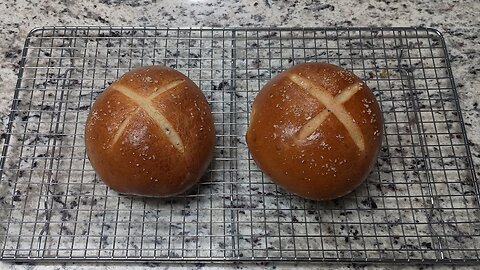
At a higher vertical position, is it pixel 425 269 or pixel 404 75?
pixel 404 75

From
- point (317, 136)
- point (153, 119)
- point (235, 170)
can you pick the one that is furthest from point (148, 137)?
point (317, 136)

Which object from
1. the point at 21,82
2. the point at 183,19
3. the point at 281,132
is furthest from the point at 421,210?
the point at 21,82

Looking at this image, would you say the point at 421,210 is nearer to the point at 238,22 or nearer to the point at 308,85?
the point at 308,85

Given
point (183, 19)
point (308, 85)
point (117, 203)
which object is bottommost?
point (117, 203)

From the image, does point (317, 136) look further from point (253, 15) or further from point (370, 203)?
point (253, 15)

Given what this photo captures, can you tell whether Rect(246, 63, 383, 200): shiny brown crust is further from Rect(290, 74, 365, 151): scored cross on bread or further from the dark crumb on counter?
the dark crumb on counter

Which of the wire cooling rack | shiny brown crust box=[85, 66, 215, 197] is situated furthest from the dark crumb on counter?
shiny brown crust box=[85, 66, 215, 197]
